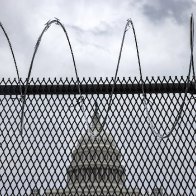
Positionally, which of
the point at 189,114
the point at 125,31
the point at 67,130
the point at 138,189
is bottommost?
the point at 138,189

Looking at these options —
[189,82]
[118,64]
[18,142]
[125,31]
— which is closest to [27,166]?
[18,142]

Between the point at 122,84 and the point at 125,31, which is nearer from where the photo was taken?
the point at 122,84

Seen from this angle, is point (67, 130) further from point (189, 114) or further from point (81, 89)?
point (189, 114)

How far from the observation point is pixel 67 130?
560 cm

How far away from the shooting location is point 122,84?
560 cm

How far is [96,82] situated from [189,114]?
66.2 inches

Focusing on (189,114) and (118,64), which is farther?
(118,64)

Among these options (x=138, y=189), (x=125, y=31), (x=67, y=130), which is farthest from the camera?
(x=125, y=31)

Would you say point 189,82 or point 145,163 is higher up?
point 189,82

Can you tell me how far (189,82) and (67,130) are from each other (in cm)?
225

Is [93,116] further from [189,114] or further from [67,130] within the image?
[189,114]

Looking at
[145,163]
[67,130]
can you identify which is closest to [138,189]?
[145,163]

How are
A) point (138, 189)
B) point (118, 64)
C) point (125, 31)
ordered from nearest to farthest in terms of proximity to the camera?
1. point (138, 189)
2. point (118, 64)
3. point (125, 31)

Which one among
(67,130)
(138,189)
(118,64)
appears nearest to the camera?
(138,189)
